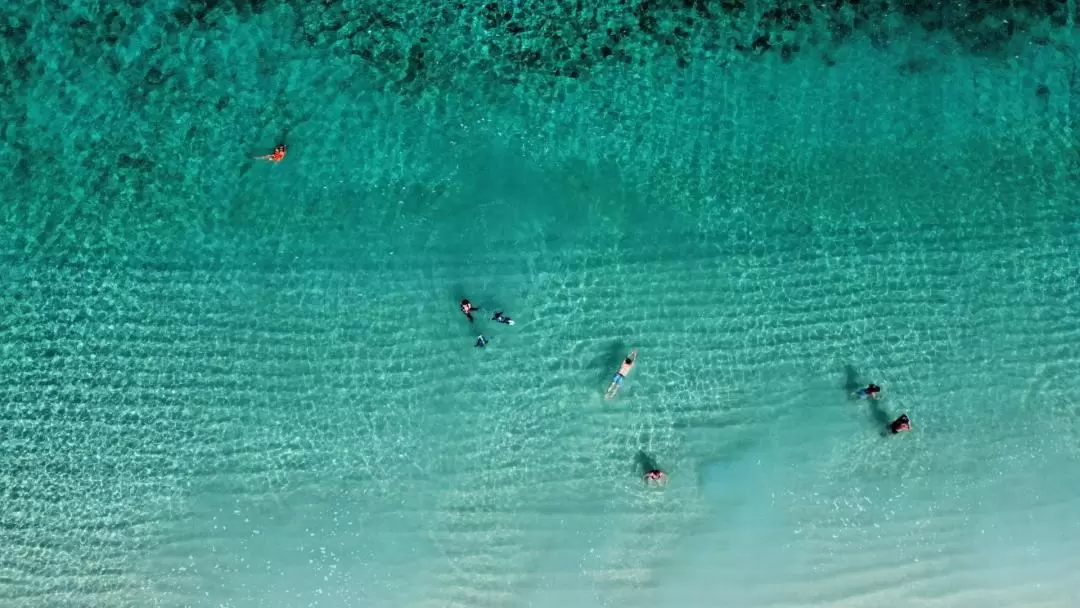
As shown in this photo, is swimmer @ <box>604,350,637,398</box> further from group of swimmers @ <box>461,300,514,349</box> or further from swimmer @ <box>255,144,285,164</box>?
swimmer @ <box>255,144,285,164</box>

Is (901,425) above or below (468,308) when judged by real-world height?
above

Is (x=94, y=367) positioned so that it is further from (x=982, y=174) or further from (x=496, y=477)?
(x=982, y=174)

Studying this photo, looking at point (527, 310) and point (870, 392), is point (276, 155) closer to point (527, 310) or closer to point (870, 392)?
point (527, 310)

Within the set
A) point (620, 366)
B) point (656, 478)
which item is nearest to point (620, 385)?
point (620, 366)

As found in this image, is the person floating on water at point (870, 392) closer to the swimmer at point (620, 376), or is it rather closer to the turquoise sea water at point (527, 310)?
the turquoise sea water at point (527, 310)

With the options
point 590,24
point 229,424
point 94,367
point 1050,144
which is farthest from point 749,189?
point 94,367

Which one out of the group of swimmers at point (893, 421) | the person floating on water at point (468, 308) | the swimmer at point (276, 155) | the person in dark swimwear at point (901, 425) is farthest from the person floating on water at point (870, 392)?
the swimmer at point (276, 155)
